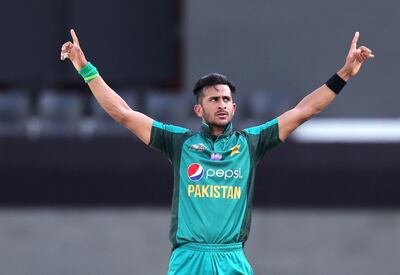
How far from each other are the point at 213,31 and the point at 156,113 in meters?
1.93

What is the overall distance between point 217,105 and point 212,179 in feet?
1.40

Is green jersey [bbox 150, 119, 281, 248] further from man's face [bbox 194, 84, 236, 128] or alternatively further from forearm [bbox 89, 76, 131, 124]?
forearm [bbox 89, 76, 131, 124]

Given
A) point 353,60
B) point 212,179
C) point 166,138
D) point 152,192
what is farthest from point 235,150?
point 152,192

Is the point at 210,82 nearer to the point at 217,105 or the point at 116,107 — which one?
the point at 217,105

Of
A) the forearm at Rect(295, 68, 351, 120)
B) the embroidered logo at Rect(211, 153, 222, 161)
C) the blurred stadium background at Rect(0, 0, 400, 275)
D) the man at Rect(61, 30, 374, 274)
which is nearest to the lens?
the man at Rect(61, 30, 374, 274)

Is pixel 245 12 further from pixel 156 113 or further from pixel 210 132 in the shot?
pixel 210 132

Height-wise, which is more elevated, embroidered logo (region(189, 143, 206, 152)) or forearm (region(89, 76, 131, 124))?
forearm (region(89, 76, 131, 124))

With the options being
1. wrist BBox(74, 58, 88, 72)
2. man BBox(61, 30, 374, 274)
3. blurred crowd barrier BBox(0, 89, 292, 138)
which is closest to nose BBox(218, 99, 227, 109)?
man BBox(61, 30, 374, 274)

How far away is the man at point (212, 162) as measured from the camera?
239 inches

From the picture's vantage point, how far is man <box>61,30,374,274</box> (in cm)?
607

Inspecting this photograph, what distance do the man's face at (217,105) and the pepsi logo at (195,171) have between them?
26 centimetres

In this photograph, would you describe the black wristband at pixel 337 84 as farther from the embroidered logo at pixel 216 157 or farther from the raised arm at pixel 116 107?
the raised arm at pixel 116 107

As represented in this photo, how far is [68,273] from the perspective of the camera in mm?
11938

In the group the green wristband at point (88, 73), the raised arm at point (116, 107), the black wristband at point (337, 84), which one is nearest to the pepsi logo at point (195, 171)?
the raised arm at point (116, 107)
